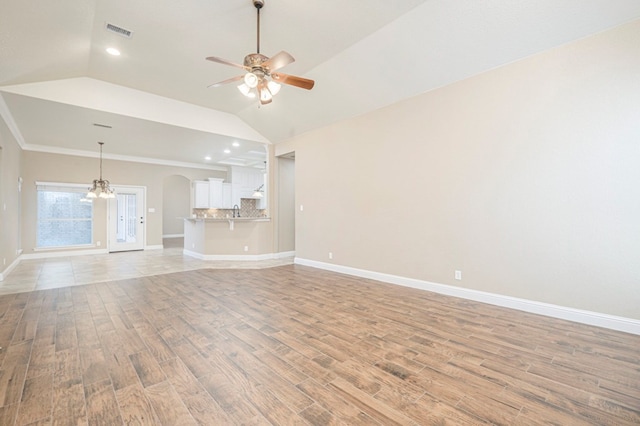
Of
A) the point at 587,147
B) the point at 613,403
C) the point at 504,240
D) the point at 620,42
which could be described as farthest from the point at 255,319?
the point at 620,42

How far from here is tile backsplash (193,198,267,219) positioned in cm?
851

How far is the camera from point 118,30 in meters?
3.40

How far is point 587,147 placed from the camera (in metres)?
2.92

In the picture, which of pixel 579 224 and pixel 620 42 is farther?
pixel 579 224

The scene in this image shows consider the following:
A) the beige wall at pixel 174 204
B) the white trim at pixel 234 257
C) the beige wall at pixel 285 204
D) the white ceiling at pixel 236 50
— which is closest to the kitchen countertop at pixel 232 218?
the beige wall at pixel 285 204

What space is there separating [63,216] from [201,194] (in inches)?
143

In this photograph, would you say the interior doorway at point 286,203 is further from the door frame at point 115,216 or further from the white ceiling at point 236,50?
the door frame at point 115,216

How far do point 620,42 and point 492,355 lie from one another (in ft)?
10.8

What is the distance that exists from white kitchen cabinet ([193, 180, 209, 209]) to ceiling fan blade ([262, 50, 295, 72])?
304 inches

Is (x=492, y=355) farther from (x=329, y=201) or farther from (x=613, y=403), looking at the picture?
(x=329, y=201)

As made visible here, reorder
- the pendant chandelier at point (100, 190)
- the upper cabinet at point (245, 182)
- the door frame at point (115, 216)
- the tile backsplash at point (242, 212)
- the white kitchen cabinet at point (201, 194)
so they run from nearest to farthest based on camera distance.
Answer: the pendant chandelier at point (100, 190), the door frame at point (115, 216), the tile backsplash at point (242, 212), the white kitchen cabinet at point (201, 194), the upper cabinet at point (245, 182)

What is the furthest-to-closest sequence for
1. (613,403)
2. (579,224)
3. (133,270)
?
(133,270) → (579,224) → (613,403)

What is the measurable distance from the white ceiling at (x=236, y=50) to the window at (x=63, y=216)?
2.08 m

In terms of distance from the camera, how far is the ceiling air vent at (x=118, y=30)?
332 centimetres
